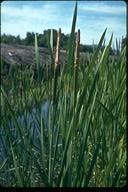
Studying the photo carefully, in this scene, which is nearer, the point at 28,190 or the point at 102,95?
the point at 28,190

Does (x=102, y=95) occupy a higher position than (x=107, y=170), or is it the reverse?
(x=102, y=95)

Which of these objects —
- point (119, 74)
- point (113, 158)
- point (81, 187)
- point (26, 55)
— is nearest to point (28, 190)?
point (81, 187)

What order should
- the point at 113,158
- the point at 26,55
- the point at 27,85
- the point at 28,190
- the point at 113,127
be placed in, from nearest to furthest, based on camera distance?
the point at 28,190 → the point at 113,158 → the point at 113,127 → the point at 27,85 → the point at 26,55

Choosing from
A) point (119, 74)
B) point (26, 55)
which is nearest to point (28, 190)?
point (119, 74)

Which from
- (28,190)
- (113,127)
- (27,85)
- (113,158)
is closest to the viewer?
(28,190)

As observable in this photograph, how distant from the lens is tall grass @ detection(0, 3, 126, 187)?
62 cm

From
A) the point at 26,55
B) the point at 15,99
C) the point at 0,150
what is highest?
the point at 26,55

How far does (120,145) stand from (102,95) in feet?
0.42

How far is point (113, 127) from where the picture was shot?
0.94m

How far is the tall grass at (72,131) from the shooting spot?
625 millimetres

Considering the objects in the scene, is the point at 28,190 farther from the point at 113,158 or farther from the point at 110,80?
the point at 110,80

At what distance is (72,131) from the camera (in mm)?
613

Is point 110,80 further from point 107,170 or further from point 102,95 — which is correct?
point 107,170

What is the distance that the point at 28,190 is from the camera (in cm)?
68
